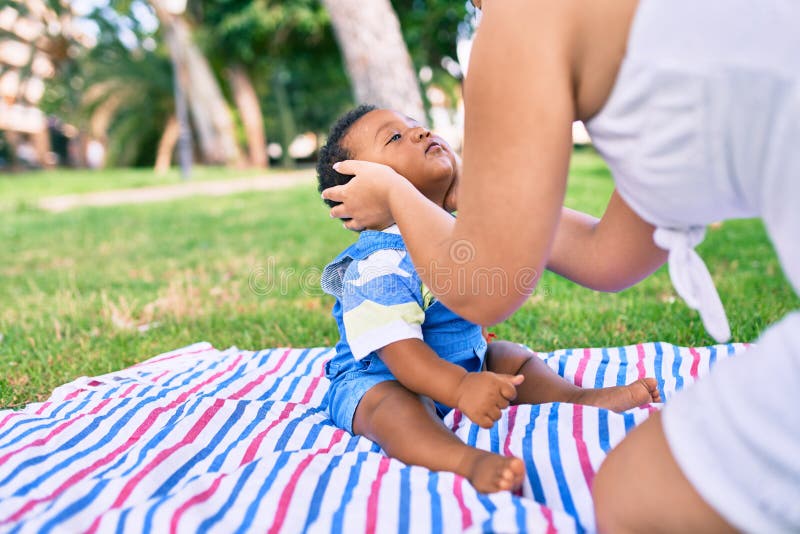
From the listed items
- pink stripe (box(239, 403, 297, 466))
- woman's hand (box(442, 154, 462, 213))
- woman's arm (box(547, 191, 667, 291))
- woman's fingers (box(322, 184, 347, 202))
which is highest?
woman's fingers (box(322, 184, 347, 202))

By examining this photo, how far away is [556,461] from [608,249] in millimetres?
496

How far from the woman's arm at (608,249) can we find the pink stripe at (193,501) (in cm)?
94

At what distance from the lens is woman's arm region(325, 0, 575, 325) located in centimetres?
106

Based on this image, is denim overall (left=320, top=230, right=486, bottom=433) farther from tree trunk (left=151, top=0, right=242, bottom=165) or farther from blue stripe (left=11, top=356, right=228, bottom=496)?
tree trunk (left=151, top=0, right=242, bottom=165)

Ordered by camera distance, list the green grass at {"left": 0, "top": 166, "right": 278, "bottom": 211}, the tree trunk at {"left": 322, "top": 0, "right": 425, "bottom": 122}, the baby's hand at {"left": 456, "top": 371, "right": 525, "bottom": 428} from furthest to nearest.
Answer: the green grass at {"left": 0, "top": 166, "right": 278, "bottom": 211}, the tree trunk at {"left": 322, "top": 0, "right": 425, "bottom": 122}, the baby's hand at {"left": 456, "top": 371, "right": 525, "bottom": 428}

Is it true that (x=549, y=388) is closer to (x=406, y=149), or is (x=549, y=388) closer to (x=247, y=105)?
(x=406, y=149)

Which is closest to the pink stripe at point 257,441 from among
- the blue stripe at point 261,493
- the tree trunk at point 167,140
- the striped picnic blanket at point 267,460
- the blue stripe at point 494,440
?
the striped picnic blanket at point 267,460

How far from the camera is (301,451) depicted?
5.31 feet

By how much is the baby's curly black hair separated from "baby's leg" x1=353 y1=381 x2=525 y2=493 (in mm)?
607

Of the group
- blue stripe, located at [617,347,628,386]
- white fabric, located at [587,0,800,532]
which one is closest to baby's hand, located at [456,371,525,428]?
white fabric, located at [587,0,800,532]

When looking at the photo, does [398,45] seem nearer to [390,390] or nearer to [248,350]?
[248,350]

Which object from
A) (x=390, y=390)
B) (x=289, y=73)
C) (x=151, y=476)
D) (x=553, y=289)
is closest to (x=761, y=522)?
(x=390, y=390)

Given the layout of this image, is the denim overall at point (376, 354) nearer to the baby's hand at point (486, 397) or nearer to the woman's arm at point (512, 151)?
the baby's hand at point (486, 397)

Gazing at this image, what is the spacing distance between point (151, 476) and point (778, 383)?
1244 mm
